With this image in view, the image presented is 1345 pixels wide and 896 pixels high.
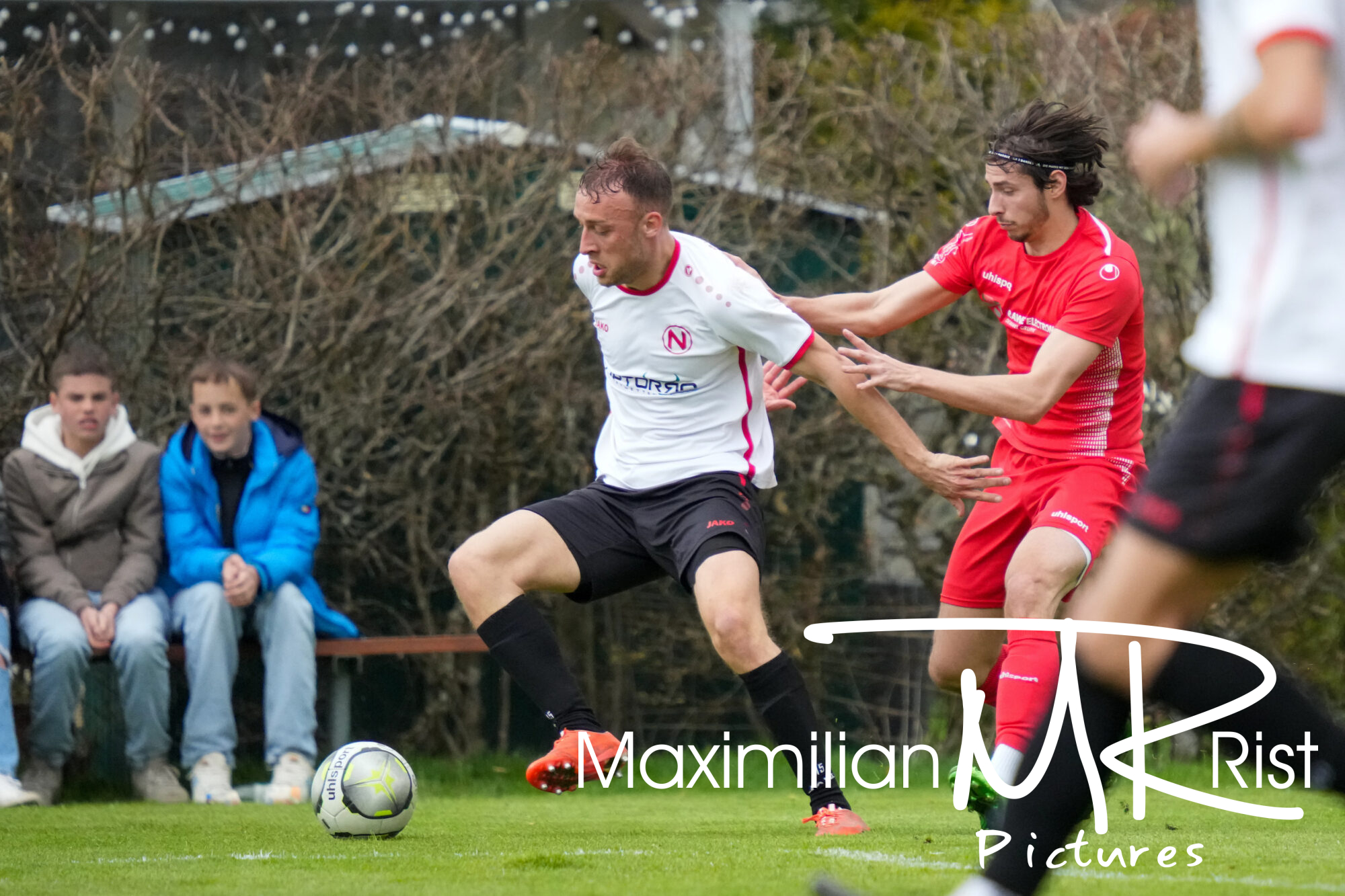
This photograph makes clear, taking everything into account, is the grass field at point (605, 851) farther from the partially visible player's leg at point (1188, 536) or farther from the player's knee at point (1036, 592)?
the partially visible player's leg at point (1188, 536)

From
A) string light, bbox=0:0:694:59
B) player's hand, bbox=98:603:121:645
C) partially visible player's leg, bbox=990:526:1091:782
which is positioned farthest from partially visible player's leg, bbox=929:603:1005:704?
string light, bbox=0:0:694:59

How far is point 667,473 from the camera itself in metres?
5.30

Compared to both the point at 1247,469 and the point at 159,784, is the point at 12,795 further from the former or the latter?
the point at 1247,469

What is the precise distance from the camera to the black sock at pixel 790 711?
4895mm

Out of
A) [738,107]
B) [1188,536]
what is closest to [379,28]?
[738,107]

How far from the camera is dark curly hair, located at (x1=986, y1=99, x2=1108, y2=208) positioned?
16.8 feet

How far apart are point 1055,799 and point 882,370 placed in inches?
83.5

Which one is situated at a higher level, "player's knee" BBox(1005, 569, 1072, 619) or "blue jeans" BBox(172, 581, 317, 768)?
"player's knee" BBox(1005, 569, 1072, 619)

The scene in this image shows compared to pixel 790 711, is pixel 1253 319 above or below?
above

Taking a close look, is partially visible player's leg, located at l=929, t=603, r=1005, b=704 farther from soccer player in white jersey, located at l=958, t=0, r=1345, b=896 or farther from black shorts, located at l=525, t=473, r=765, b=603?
soccer player in white jersey, located at l=958, t=0, r=1345, b=896

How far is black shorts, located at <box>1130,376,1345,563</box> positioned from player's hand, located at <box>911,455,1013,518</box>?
2.02 meters

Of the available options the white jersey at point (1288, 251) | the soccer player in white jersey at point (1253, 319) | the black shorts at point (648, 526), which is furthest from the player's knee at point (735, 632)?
the white jersey at point (1288, 251)

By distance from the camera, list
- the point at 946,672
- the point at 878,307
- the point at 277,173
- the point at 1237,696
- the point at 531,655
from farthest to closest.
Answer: the point at 277,173, the point at 878,307, the point at 946,672, the point at 531,655, the point at 1237,696

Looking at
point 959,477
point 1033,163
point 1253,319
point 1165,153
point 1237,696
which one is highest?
point 1033,163
